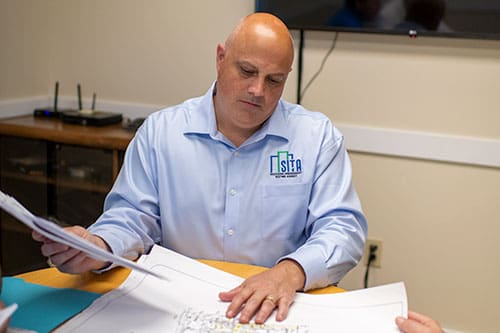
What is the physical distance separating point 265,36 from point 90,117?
1413 mm

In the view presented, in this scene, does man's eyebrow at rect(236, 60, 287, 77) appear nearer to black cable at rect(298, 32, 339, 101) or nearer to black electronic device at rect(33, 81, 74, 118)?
black cable at rect(298, 32, 339, 101)

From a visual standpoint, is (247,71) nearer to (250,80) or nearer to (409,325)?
(250,80)

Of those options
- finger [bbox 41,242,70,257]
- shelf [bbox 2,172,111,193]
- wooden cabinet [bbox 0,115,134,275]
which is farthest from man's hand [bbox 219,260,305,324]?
shelf [bbox 2,172,111,193]

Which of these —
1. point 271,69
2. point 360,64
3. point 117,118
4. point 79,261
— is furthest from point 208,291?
point 117,118

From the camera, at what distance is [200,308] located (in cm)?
104

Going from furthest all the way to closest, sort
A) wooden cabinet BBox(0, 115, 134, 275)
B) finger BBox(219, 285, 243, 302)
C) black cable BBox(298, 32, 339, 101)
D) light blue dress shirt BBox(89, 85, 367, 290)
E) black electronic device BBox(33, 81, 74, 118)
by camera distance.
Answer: black electronic device BBox(33, 81, 74, 118) → wooden cabinet BBox(0, 115, 134, 275) → black cable BBox(298, 32, 339, 101) → light blue dress shirt BBox(89, 85, 367, 290) → finger BBox(219, 285, 243, 302)

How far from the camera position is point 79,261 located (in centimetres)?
112

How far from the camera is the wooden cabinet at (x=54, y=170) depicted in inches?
96.7

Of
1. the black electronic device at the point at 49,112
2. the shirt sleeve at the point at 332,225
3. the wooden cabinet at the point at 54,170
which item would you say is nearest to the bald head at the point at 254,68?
the shirt sleeve at the point at 332,225

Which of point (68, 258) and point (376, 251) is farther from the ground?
point (68, 258)

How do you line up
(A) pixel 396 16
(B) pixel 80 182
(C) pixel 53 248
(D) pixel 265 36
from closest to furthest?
(C) pixel 53 248
(D) pixel 265 36
(A) pixel 396 16
(B) pixel 80 182

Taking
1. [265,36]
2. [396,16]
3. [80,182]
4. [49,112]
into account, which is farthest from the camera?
[49,112]

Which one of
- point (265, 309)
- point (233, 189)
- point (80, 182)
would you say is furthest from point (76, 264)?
point (80, 182)

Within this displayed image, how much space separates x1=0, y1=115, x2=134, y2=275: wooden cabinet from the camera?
96.7 inches
